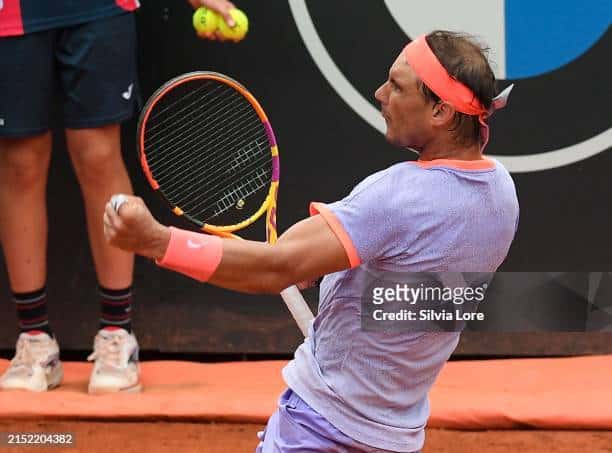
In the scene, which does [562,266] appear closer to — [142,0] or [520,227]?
[520,227]

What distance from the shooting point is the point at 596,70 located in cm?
412

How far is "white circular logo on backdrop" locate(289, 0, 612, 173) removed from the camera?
13.3ft

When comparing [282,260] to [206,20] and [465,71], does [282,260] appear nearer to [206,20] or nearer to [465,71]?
[465,71]

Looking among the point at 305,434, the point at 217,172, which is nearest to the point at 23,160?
the point at 217,172

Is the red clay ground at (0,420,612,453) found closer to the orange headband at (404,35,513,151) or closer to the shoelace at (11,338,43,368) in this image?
the shoelace at (11,338,43,368)

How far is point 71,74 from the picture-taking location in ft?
12.2

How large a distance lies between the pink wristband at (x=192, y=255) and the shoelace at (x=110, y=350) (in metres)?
1.96

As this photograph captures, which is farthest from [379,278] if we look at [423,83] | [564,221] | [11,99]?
[564,221]

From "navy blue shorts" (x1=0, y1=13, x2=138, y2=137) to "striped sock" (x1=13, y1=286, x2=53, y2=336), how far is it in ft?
1.78

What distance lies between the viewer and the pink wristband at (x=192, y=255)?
2.01 meters

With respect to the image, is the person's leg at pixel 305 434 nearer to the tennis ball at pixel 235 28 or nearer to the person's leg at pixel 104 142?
the tennis ball at pixel 235 28

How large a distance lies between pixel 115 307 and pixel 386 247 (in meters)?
1.97

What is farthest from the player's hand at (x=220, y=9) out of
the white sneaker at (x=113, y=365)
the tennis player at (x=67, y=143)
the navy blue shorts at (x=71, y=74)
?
the white sneaker at (x=113, y=365)

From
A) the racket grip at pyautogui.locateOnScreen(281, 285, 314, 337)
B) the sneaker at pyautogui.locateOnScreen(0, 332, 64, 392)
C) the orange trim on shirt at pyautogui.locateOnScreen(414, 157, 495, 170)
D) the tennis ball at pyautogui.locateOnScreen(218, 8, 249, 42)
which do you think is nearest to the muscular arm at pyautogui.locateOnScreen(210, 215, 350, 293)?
the orange trim on shirt at pyautogui.locateOnScreen(414, 157, 495, 170)
